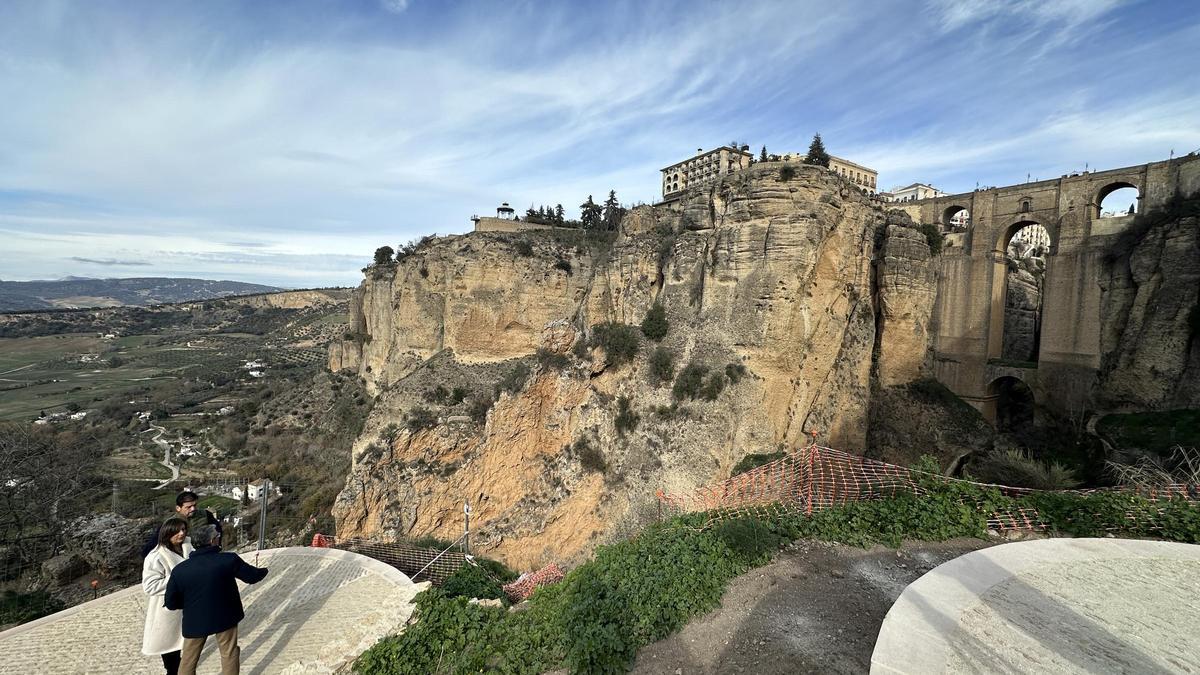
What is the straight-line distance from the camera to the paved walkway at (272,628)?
6117 millimetres

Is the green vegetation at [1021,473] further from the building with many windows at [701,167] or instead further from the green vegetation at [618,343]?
the building with many windows at [701,167]

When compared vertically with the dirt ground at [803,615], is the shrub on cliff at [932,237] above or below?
above

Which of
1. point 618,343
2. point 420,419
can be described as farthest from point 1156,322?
point 420,419

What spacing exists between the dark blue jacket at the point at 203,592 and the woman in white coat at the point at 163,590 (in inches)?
6.4

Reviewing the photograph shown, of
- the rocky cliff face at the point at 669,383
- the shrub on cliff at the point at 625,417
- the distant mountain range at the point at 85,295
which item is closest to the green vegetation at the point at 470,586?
the rocky cliff face at the point at 669,383

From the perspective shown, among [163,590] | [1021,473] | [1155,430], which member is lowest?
[1021,473]

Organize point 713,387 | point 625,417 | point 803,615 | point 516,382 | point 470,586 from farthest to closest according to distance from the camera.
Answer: point 516,382 → point 625,417 → point 713,387 → point 470,586 → point 803,615

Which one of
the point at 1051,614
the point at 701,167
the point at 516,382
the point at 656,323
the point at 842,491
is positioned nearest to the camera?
the point at 1051,614

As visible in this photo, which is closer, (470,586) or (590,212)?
(470,586)

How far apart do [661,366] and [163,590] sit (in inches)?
478

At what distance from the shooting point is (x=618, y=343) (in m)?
16.3

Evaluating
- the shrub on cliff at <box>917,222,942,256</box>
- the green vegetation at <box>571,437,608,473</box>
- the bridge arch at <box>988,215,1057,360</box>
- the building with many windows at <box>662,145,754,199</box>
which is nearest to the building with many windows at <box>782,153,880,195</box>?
the building with many windows at <box>662,145,754,199</box>

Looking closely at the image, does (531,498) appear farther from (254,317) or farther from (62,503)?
(254,317)

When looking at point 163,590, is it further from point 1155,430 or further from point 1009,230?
point 1009,230
